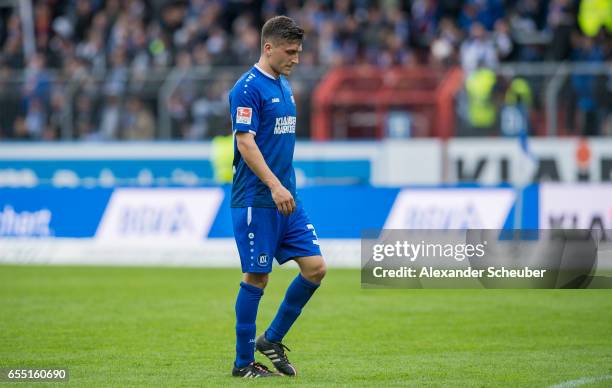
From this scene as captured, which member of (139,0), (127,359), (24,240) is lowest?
(24,240)

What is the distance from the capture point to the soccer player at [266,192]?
27.0 ft

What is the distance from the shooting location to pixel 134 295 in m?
14.2

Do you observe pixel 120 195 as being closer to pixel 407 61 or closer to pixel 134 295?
pixel 134 295

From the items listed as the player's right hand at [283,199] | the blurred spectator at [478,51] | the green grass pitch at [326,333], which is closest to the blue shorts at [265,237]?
the player's right hand at [283,199]

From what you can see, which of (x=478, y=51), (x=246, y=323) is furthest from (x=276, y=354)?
(x=478, y=51)

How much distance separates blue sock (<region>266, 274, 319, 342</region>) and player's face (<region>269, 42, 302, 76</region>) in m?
1.50

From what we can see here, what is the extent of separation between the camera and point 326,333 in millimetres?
10930

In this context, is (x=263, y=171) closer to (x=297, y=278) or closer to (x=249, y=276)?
(x=249, y=276)

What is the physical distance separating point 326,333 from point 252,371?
8.71 ft

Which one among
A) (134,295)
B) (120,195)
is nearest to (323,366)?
(134,295)

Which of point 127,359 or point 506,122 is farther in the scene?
point 506,122

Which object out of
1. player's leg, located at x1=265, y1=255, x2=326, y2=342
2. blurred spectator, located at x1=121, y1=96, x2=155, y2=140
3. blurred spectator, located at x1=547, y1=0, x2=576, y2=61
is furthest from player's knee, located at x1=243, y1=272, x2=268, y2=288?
blurred spectator, located at x1=121, y1=96, x2=155, y2=140

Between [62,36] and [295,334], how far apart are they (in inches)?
773

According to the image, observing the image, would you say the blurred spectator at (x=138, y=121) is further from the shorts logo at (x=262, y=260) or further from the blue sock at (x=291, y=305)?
the shorts logo at (x=262, y=260)
